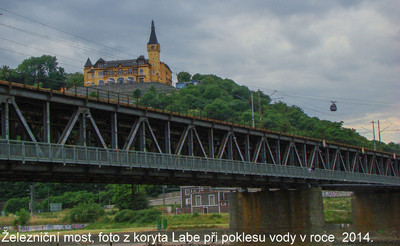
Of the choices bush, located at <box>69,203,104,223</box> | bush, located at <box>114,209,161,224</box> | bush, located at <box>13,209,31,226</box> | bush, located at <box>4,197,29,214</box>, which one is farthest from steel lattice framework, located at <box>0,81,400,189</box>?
bush, located at <box>4,197,29,214</box>

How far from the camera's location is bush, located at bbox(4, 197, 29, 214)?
147m

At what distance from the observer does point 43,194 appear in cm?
16000

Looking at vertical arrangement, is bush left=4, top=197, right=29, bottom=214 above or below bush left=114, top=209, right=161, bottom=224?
above

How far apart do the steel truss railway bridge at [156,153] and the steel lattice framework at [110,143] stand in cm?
8

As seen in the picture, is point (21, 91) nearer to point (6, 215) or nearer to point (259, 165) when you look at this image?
point (259, 165)

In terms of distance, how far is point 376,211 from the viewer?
323 feet

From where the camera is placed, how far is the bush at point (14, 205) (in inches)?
5787

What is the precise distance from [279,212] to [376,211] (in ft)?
119

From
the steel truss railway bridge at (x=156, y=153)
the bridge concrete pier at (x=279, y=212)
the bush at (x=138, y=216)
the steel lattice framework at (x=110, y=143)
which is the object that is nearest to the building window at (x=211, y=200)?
the bush at (x=138, y=216)

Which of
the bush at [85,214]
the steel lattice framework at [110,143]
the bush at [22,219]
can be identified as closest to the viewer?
the steel lattice framework at [110,143]

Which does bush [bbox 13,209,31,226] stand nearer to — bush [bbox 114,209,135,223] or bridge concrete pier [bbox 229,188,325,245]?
bush [bbox 114,209,135,223]

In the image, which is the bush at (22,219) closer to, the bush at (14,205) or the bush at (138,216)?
the bush at (14,205)

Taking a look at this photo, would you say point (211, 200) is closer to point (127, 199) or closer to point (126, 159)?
point (127, 199)

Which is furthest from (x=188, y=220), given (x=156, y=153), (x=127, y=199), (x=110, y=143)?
(x=156, y=153)
